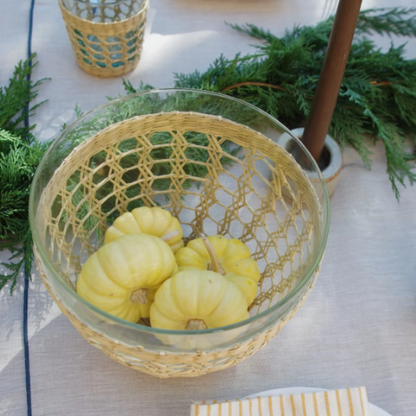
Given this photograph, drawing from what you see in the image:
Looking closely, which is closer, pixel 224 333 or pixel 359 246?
pixel 224 333

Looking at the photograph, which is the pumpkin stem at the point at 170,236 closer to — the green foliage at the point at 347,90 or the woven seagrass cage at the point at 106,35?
the green foliage at the point at 347,90

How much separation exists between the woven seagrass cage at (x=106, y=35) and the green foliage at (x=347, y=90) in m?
0.11

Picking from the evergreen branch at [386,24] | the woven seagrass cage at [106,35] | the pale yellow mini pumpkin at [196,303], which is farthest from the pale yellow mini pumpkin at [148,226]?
the evergreen branch at [386,24]

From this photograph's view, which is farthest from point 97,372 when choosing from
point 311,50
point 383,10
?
point 383,10

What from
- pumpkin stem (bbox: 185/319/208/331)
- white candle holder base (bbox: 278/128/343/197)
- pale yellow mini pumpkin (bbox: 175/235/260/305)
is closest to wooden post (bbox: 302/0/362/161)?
white candle holder base (bbox: 278/128/343/197)

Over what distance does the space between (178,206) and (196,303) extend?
9.6 inches

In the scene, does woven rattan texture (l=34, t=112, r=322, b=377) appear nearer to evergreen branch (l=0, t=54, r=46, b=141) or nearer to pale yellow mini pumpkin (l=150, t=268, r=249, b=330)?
pale yellow mini pumpkin (l=150, t=268, r=249, b=330)

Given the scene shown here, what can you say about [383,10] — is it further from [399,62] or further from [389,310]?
[389,310]

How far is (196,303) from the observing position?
543 mm

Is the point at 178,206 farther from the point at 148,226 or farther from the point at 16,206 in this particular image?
the point at 16,206

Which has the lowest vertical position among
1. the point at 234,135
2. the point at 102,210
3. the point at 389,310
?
the point at 389,310

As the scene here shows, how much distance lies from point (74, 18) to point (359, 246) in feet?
1.95

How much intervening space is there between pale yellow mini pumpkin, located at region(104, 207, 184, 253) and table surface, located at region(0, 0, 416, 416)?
14cm

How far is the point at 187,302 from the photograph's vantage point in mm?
542
